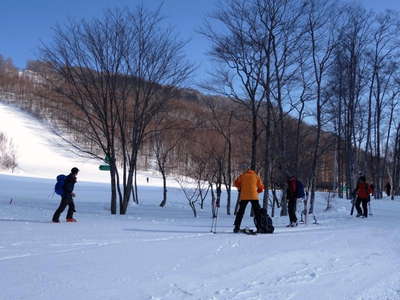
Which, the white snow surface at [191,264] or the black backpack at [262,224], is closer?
the white snow surface at [191,264]

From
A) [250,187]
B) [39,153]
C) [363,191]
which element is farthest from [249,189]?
[39,153]

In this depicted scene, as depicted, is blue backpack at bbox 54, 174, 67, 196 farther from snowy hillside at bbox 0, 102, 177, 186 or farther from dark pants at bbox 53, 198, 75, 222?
snowy hillside at bbox 0, 102, 177, 186

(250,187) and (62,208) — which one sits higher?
(250,187)

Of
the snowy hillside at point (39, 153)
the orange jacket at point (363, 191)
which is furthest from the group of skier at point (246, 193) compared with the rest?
the snowy hillside at point (39, 153)

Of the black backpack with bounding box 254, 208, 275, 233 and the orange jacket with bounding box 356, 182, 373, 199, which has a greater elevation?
the orange jacket with bounding box 356, 182, 373, 199

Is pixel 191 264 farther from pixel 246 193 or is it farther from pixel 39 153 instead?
pixel 39 153

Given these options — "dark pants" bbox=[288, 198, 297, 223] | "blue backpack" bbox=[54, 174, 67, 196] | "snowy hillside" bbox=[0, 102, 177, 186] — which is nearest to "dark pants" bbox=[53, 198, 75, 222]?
"blue backpack" bbox=[54, 174, 67, 196]

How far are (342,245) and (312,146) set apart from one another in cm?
1571

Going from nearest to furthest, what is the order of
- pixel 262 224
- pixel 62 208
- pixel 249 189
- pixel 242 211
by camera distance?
pixel 262 224, pixel 242 211, pixel 249 189, pixel 62 208

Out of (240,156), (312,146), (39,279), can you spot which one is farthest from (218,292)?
(240,156)

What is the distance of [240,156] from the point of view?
26.3 meters

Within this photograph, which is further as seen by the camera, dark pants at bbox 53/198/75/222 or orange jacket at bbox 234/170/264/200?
dark pants at bbox 53/198/75/222

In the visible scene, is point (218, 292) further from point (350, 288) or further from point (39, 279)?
point (39, 279)

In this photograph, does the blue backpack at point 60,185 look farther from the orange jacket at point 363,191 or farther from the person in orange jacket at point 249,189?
the orange jacket at point 363,191
